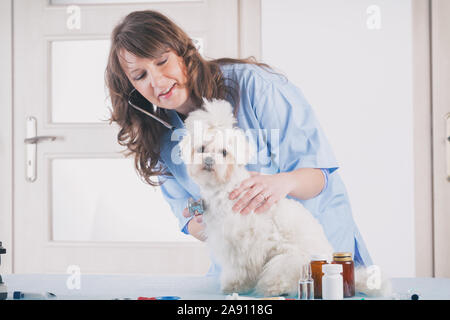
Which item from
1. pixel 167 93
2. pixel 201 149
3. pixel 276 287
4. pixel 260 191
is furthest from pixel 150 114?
pixel 276 287

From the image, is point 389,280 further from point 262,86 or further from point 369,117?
point 262,86

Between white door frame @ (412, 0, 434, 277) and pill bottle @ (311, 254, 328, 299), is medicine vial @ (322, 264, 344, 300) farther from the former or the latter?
white door frame @ (412, 0, 434, 277)

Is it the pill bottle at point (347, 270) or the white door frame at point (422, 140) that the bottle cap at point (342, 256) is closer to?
the pill bottle at point (347, 270)

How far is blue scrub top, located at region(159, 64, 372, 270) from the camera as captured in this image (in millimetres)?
1419

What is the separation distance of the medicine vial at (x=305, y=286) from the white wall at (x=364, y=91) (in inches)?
9.8

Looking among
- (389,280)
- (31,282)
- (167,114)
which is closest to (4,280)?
→ (31,282)

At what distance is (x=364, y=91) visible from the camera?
1.44 meters

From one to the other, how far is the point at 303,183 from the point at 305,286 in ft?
1.00

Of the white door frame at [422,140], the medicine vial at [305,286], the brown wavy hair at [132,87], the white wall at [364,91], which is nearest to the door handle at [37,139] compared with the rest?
the brown wavy hair at [132,87]

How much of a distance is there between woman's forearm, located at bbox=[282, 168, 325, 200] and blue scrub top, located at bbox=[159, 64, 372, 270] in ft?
0.05

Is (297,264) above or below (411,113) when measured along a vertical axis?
below

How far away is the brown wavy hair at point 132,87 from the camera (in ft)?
4.67
